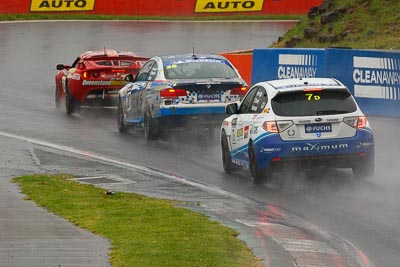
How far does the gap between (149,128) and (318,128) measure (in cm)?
614

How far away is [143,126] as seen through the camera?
22.2 metres

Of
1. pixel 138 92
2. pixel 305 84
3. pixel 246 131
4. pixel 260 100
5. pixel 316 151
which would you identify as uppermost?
pixel 305 84

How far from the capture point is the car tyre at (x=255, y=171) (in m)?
16.1

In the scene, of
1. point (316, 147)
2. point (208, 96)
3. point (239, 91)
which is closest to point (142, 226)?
point (316, 147)

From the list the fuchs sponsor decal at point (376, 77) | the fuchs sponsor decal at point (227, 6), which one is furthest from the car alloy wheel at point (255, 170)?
the fuchs sponsor decal at point (227, 6)

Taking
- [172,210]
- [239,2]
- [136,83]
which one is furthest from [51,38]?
[172,210]

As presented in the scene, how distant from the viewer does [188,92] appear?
67.6 feet

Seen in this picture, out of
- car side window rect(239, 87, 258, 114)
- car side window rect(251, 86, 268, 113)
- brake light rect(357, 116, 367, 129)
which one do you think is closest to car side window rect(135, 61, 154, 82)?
car side window rect(239, 87, 258, 114)

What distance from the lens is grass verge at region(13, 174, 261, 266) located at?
411 inches

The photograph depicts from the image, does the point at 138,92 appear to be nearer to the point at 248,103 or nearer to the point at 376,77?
the point at 376,77

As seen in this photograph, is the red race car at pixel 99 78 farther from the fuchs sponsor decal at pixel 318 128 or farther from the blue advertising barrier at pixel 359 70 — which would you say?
the fuchs sponsor decal at pixel 318 128

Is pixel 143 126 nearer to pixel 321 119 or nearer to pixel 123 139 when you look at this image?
pixel 123 139

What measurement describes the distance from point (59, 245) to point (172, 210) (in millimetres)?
2765

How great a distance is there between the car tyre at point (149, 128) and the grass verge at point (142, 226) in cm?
491
